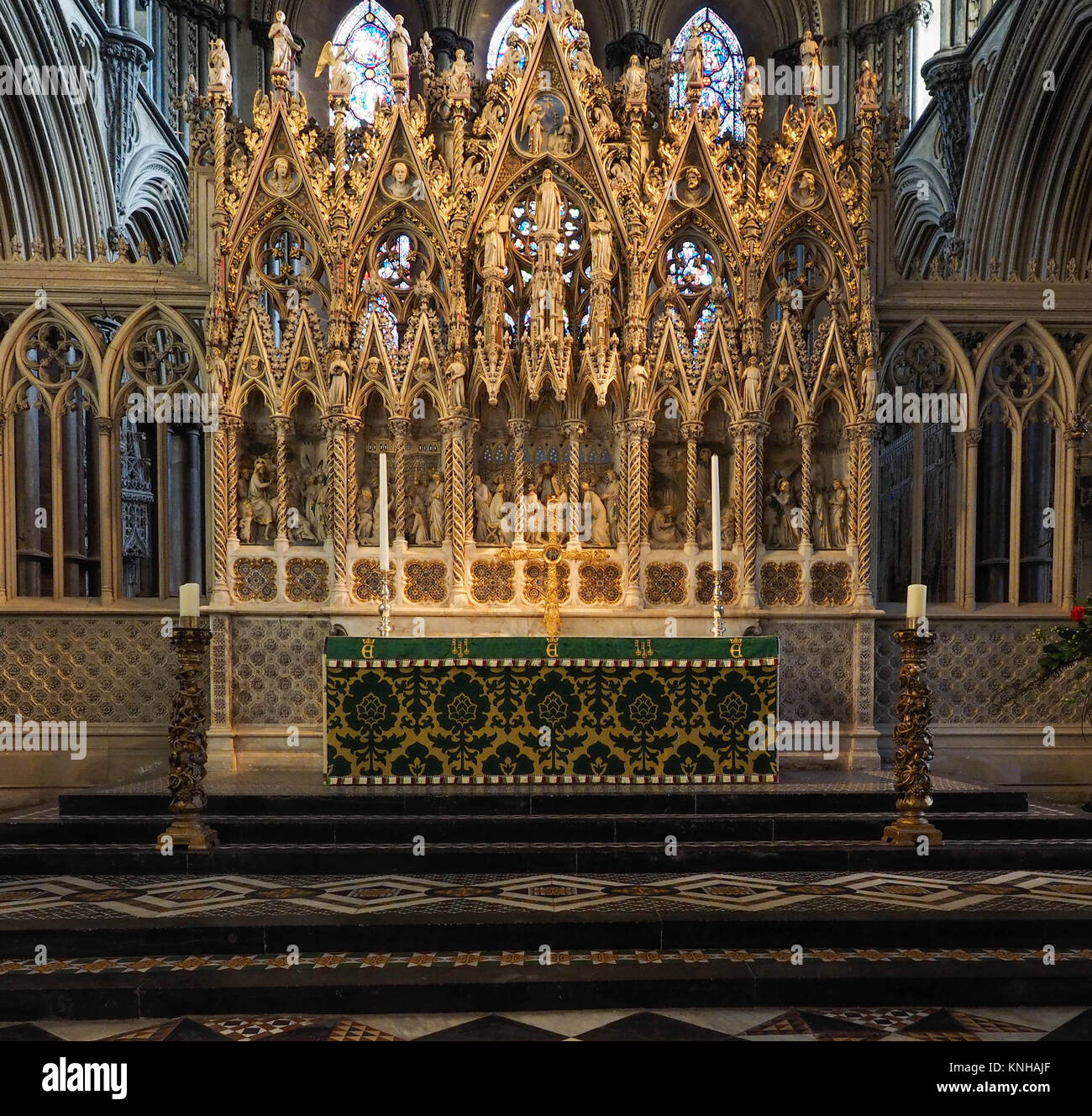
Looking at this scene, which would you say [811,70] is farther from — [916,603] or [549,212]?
[916,603]

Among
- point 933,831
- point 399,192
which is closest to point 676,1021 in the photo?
point 933,831

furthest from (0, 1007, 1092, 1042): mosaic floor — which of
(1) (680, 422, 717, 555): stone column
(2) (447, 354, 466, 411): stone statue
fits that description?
(2) (447, 354, 466, 411): stone statue

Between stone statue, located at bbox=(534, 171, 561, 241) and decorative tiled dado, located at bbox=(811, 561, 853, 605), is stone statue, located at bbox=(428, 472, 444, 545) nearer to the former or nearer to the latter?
stone statue, located at bbox=(534, 171, 561, 241)

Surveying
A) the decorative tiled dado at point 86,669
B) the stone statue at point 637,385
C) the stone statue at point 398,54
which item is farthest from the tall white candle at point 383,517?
the stone statue at point 398,54

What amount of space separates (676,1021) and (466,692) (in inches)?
141

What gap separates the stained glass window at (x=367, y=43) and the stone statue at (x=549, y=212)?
30.7ft

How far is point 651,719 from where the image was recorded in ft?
25.6

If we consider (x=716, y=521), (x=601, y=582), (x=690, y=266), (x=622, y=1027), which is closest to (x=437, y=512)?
(x=601, y=582)

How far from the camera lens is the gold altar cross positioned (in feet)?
27.3

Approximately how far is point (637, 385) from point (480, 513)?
71.0 inches

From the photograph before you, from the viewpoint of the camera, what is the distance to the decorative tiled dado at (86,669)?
9.14 meters

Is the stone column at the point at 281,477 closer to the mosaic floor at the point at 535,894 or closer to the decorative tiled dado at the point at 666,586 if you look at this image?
the decorative tiled dado at the point at 666,586

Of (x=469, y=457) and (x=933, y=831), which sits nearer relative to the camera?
(x=933, y=831)

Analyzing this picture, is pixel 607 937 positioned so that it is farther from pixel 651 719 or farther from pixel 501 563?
pixel 501 563
